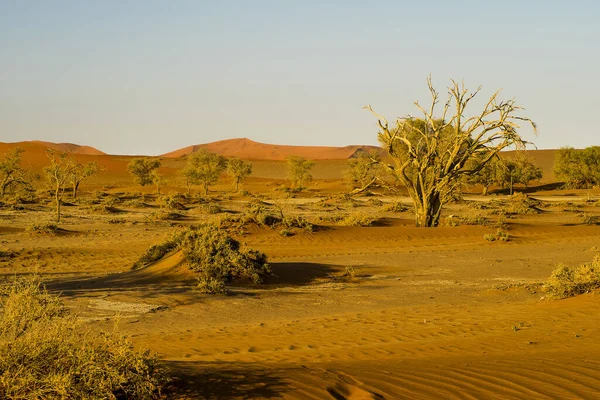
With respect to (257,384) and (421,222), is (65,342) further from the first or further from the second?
(421,222)

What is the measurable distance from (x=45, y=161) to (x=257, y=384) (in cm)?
11718

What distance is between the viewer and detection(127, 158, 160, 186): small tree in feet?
239

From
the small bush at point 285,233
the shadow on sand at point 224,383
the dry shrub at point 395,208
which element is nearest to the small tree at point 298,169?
the dry shrub at point 395,208

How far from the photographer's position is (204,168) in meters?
66.1

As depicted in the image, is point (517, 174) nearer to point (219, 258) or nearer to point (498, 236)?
point (498, 236)

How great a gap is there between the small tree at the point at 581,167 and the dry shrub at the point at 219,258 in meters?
61.2

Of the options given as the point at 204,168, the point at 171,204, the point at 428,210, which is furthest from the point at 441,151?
the point at 204,168

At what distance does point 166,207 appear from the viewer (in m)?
43.0

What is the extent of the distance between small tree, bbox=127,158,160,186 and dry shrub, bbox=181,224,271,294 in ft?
186

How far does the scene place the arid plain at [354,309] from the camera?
7031mm

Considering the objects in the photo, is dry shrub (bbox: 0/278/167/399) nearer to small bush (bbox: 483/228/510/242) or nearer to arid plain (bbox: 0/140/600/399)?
arid plain (bbox: 0/140/600/399)

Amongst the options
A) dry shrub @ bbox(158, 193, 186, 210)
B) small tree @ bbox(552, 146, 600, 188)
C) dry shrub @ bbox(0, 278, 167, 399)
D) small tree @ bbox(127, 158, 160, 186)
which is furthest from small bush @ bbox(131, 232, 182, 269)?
small tree @ bbox(552, 146, 600, 188)

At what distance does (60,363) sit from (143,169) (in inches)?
2725

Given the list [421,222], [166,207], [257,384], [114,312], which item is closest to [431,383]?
[257,384]
